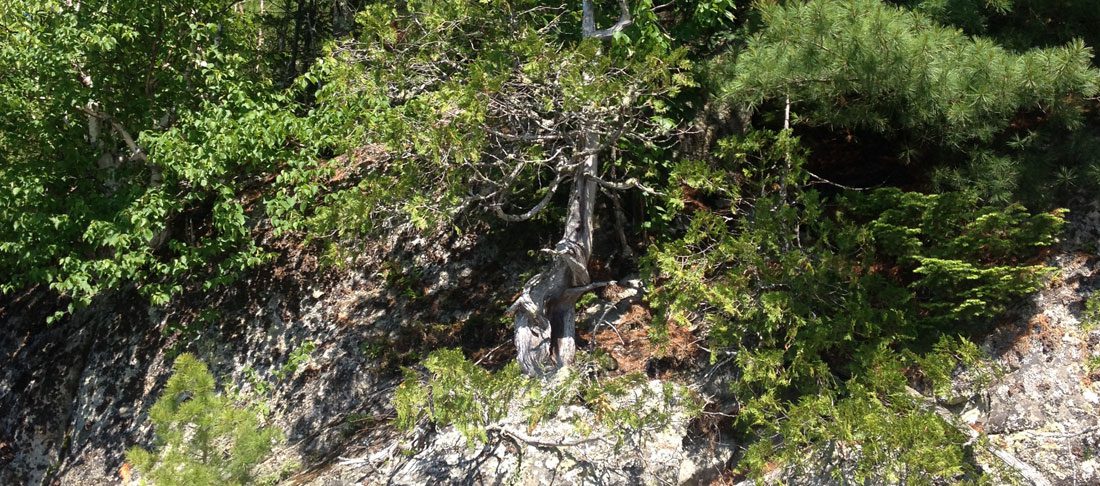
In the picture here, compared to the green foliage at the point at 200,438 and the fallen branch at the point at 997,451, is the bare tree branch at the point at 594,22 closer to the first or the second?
the fallen branch at the point at 997,451

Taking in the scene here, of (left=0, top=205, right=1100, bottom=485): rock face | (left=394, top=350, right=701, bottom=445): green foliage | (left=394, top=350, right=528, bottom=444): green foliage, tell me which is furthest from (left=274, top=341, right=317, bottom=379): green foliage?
(left=394, top=350, right=528, bottom=444): green foliage

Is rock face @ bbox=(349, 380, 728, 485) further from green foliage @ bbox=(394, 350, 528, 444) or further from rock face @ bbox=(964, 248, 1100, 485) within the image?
rock face @ bbox=(964, 248, 1100, 485)

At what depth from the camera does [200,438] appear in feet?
15.2

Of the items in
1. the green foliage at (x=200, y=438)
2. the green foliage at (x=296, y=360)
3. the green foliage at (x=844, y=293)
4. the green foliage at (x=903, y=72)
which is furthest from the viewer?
the green foliage at (x=296, y=360)

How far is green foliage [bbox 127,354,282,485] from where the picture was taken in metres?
4.48

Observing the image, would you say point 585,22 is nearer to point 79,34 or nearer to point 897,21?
point 897,21

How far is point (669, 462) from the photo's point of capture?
5.39m

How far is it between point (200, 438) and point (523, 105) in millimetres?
2936

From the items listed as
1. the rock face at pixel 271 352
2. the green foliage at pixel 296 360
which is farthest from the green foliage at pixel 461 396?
the green foliage at pixel 296 360

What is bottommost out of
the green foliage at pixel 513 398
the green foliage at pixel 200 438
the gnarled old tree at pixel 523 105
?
the green foliage at pixel 513 398

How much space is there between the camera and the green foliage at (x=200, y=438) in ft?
14.7

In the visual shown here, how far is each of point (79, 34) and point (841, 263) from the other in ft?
20.0

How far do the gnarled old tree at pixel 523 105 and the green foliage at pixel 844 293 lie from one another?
2.27 feet

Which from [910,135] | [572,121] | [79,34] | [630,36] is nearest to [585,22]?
[630,36]
